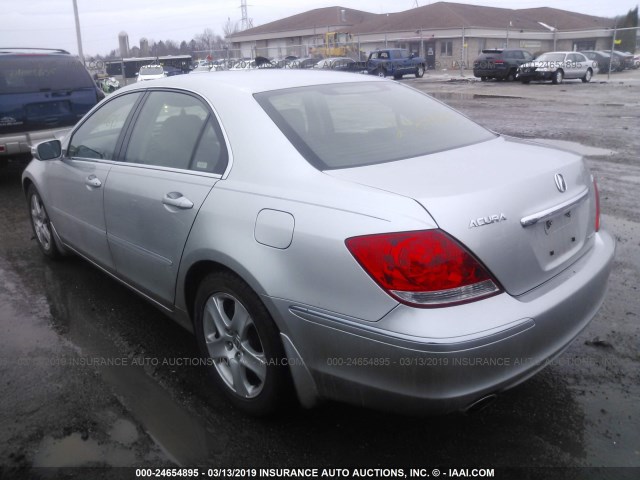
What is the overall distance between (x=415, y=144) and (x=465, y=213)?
922 millimetres

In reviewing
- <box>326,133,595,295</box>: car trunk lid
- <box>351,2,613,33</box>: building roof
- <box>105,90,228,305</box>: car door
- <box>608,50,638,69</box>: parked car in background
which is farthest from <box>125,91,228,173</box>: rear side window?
<box>351,2,613,33</box>: building roof

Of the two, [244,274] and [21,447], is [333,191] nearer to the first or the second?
[244,274]

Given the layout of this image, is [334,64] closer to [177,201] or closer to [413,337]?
[177,201]

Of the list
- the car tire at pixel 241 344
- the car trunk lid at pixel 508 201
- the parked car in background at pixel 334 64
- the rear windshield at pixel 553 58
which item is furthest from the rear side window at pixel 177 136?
the parked car in background at pixel 334 64

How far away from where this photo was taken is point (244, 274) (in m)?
2.57

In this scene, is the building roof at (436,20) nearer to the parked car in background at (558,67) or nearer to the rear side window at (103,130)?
the parked car in background at (558,67)

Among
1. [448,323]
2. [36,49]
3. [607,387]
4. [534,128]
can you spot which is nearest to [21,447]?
[448,323]

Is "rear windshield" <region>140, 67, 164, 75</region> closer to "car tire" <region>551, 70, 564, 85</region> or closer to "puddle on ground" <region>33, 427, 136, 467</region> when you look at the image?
"car tire" <region>551, 70, 564, 85</region>

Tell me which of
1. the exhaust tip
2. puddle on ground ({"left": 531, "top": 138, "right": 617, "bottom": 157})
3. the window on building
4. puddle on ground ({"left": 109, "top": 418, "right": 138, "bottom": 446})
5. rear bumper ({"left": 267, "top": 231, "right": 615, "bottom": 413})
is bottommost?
puddle on ground ({"left": 109, "top": 418, "right": 138, "bottom": 446})

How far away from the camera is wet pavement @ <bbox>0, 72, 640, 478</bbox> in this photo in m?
2.60

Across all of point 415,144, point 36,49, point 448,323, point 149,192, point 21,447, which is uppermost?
point 36,49

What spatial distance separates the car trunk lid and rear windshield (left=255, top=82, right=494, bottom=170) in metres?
0.17

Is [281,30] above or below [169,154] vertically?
above

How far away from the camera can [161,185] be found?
10.5 feet
